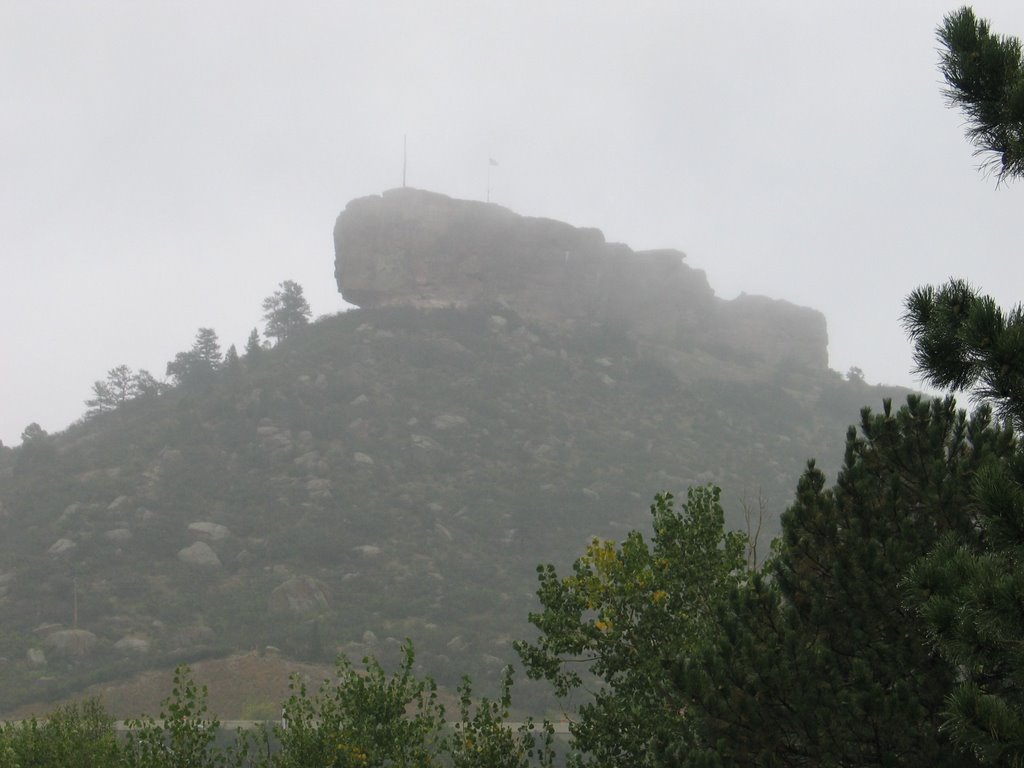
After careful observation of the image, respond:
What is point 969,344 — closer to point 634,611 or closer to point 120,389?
point 634,611

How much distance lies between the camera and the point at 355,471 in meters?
70.0

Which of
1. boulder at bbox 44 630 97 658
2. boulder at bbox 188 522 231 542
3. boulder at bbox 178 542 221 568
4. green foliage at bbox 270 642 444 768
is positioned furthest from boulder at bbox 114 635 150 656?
green foliage at bbox 270 642 444 768

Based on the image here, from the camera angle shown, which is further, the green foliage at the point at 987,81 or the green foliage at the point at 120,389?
the green foliage at the point at 120,389

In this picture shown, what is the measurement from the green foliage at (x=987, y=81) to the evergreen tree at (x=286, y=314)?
3577 inches

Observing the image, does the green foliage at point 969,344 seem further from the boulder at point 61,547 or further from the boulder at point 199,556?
the boulder at point 61,547

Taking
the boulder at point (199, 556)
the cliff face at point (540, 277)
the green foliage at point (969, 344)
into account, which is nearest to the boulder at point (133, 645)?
the boulder at point (199, 556)

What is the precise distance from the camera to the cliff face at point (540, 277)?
10162cm

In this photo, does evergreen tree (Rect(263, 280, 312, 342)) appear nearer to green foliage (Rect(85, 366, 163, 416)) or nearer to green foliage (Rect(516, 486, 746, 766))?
green foliage (Rect(85, 366, 163, 416))

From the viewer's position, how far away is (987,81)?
6762 millimetres

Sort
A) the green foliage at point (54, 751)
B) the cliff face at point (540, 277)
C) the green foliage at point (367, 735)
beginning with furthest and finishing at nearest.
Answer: the cliff face at point (540, 277) < the green foliage at point (54, 751) < the green foliage at point (367, 735)

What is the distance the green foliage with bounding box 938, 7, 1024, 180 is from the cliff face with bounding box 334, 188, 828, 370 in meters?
92.7

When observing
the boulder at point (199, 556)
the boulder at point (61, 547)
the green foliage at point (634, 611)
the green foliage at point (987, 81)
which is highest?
the green foliage at point (987, 81)

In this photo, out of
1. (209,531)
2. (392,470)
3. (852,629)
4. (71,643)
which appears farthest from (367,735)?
(392,470)

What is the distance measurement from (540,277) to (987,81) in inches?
3880
